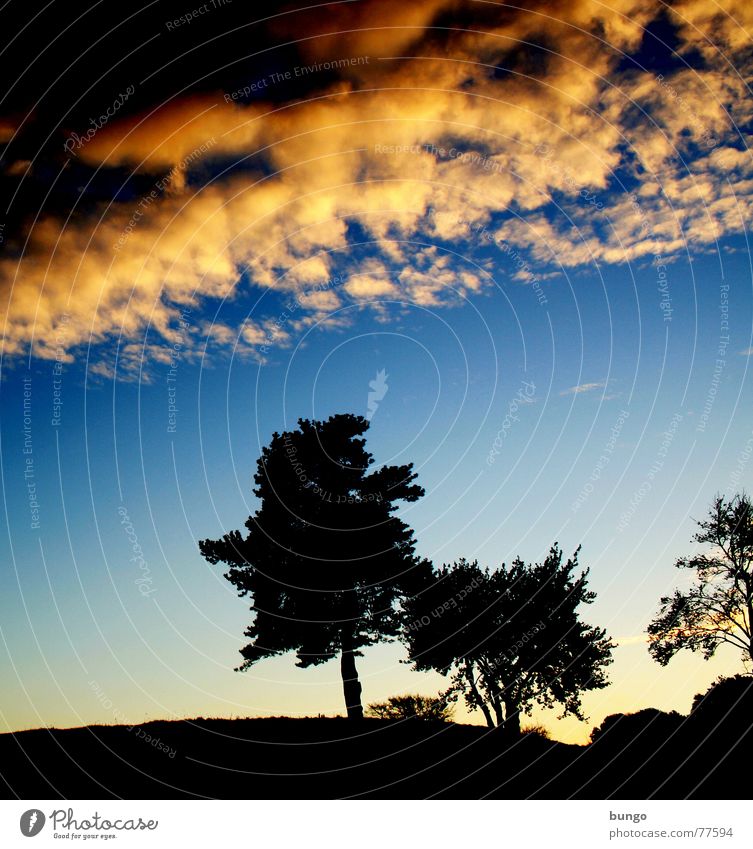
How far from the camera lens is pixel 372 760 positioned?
18281 mm

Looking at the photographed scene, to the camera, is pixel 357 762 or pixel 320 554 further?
pixel 320 554

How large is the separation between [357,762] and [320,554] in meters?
9.78

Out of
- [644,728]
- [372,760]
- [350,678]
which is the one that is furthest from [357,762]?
[644,728]

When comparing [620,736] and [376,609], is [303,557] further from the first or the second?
[620,736]

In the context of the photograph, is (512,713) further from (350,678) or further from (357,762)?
(357,762)

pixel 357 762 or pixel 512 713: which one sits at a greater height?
pixel 357 762

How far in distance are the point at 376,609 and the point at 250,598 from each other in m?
6.26

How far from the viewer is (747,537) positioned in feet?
105
